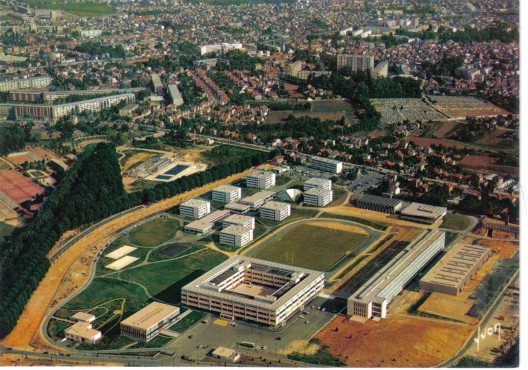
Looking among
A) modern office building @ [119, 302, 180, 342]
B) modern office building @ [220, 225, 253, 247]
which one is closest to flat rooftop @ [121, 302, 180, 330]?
modern office building @ [119, 302, 180, 342]

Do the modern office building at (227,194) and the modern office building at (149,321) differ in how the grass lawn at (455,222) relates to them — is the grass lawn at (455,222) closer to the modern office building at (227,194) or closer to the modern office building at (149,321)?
the modern office building at (227,194)

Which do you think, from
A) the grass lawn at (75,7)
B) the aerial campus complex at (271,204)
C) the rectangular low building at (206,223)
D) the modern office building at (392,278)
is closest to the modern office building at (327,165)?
the aerial campus complex at (271,204)

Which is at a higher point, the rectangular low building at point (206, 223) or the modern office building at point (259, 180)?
the modern office building at point (259, 180)

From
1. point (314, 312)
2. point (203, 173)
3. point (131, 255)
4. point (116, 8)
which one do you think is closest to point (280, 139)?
point (203, 173)

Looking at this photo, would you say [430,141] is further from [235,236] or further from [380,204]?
[235,236]

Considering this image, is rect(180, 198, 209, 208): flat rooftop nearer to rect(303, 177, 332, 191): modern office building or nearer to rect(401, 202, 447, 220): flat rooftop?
rect(303, 177, 332, 191): modern office building

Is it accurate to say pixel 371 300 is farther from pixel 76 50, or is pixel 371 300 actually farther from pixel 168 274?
pixel 76 50
